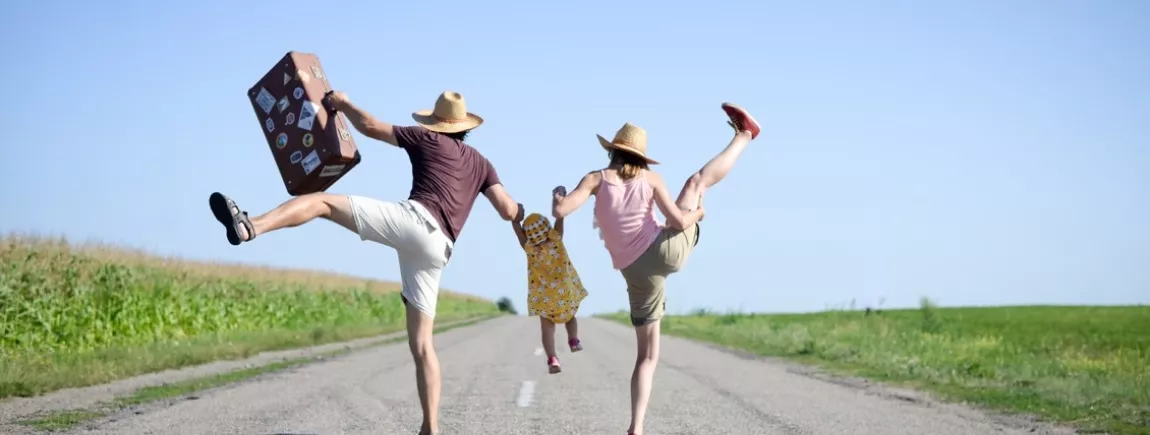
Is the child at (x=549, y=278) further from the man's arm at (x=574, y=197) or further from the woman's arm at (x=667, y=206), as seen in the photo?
the woman's arm at (x=667, y=206)

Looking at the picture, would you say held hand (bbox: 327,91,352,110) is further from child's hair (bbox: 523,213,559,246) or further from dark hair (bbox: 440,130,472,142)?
child's hair (bbox: 523,213,559,246)

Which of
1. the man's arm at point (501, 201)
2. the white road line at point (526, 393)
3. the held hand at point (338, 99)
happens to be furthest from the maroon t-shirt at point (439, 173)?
the white road line at point (526, 393)

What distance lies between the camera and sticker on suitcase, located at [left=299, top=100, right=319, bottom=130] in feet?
21.6

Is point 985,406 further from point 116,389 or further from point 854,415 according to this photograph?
point 116,389

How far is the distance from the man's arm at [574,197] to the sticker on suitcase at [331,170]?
133 centimetres

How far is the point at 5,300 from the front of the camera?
17656 mm

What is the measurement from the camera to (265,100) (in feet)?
22.8

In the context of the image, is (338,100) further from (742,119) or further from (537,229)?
(742,119)

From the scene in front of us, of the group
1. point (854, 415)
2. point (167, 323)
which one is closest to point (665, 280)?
point (854, 415)

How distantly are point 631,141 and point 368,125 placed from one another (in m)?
1.60

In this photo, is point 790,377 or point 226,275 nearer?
point 790,377

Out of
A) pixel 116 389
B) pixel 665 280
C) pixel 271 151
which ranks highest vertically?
pixel 271 151

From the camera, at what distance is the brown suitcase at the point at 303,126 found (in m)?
6.50

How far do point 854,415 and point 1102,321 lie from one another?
1434 inches
